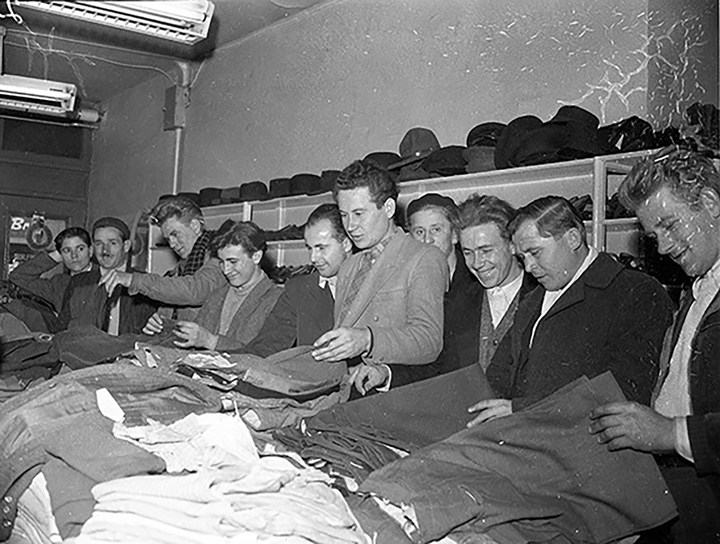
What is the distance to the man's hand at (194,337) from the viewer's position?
1.46 metres

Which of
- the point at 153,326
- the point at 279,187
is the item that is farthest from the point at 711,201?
the point at 279,187

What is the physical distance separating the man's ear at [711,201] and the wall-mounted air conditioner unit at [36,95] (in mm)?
1708

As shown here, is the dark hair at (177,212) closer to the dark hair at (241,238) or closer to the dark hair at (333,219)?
the dark hair at (241,238)

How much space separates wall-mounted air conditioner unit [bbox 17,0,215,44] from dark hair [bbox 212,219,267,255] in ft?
2.21

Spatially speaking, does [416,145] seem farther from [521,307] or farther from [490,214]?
[521,307]

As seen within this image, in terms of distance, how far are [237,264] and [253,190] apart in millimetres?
1155

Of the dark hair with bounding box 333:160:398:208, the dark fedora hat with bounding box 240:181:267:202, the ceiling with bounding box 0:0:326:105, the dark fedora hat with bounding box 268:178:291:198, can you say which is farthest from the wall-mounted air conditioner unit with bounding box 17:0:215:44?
the dark fedora hat with bounding box 240:181:267:202

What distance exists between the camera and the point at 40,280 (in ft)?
6.39

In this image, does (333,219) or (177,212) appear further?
(177,212)

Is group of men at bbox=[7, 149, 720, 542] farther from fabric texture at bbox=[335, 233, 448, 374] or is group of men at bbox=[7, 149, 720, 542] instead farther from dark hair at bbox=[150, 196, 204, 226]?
dark hair at bbox=[150, 196, 204, 226]

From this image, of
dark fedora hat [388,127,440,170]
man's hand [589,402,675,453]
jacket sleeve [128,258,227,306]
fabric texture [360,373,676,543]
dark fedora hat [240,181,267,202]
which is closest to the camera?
fabric texture [360,373,676,543]

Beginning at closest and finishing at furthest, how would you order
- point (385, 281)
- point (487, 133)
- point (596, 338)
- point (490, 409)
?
point (490, 409), point (596, 338), point (385, 281), point (487, 133)

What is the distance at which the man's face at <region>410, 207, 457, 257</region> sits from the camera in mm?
1834

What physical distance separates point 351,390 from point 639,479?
0.45 metres
